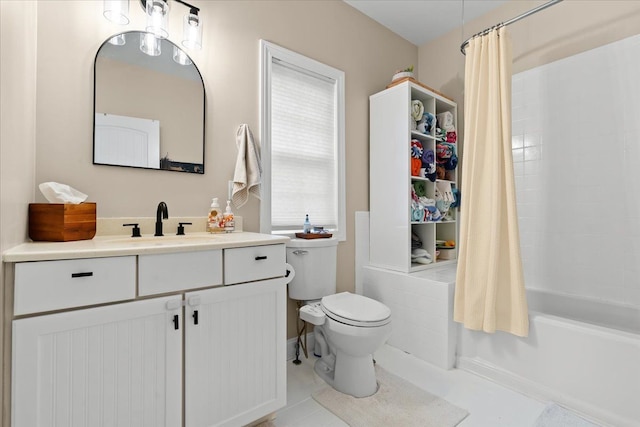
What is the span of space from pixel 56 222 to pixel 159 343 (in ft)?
2.04

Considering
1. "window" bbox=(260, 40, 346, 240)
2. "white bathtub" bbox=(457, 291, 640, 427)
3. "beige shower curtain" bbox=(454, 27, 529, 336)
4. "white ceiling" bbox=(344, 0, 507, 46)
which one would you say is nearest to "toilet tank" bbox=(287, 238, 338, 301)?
"window" bbox=(260, 40, 346, 240)

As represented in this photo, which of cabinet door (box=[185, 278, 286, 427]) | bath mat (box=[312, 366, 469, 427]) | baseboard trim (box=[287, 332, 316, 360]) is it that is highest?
cabinet door (box=[185, 278, 286, 427])

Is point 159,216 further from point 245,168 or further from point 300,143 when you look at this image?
point 300,143

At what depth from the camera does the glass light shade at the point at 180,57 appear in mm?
1693

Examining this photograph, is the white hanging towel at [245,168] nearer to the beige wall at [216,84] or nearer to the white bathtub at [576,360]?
the beige wall at [216,84]

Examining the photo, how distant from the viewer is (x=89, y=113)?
146 centimetres

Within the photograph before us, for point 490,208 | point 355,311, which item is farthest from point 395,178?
point 355,311

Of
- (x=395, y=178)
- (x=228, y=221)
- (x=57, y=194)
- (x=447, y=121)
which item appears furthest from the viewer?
(x=447, y=121)

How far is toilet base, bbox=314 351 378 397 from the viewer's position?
67.1 inches

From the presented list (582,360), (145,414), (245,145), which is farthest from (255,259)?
(582,360)

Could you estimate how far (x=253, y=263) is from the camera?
4.56ft

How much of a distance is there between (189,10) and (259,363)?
192 cm

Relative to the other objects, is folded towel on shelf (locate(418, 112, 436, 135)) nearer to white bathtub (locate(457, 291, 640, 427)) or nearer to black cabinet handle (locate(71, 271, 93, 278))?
white bathtub (locate(457, 291, 640, 427))

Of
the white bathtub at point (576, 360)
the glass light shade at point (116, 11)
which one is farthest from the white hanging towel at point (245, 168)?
the white bathtub at point (576, 360)
